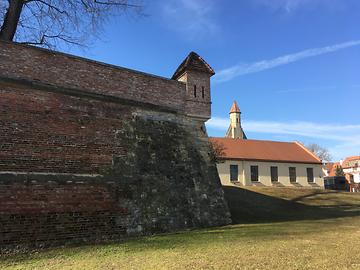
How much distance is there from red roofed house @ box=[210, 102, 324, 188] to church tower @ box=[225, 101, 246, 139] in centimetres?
1778

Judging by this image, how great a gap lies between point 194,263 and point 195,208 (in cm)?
509

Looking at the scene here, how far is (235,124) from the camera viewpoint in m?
63.8

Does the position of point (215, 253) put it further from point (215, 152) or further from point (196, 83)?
point (215, 152)

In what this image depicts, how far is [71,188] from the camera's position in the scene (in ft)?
32.8

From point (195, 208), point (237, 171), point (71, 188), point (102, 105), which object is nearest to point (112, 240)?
point (71, 188)

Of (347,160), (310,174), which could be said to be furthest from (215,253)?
(347,160)

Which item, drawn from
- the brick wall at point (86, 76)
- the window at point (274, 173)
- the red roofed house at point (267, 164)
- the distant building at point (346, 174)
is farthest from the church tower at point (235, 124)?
the brick wall at point (86, 76)

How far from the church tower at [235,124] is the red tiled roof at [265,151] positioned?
17942mm

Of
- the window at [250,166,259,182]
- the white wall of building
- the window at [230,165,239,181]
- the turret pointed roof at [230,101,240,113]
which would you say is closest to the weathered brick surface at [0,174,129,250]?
the white wall of building

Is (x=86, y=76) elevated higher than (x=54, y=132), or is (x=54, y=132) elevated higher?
(x=86, y=76)

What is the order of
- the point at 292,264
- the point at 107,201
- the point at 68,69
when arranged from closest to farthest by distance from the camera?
1. the point at 292,264
2. the point at 107,201
3. the point at 68,69

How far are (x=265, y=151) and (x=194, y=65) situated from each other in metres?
28.5

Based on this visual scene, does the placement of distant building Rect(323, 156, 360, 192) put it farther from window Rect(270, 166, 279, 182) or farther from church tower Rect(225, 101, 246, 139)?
church tower Rect(225, 101, 246, 139)

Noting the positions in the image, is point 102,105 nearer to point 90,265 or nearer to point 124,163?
point 124,163
